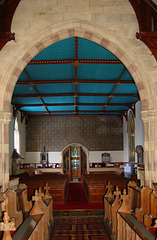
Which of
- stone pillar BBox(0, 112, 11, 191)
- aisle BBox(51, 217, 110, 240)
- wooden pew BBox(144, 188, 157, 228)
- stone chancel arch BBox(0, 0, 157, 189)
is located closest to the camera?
wooden pew BBox(144, 188, 157, 228)

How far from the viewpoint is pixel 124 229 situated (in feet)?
14.0

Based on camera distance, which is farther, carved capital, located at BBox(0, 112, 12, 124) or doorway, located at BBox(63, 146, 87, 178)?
doorway, located at BBox(63, 146, 87, 178)

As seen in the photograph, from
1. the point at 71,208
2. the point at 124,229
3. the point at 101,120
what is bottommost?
the point at 71,208

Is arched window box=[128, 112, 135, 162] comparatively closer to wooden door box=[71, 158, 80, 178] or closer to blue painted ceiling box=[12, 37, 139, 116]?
blue painted ceiling box=[12, 37, 139, 116]

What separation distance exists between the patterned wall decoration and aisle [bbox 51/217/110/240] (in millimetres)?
12258

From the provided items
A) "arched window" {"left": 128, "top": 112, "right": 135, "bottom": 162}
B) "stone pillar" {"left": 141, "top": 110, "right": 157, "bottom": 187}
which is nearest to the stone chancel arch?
"stone pillar" {"left": 141, "top": 110, "right": 157, "bottom": 187}

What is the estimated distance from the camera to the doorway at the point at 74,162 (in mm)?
20047

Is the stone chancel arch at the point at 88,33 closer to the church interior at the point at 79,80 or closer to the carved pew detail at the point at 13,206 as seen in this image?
the church interior at the point at 79,80

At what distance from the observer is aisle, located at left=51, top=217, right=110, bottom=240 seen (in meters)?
5.50

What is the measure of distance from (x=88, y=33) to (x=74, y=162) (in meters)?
14.5

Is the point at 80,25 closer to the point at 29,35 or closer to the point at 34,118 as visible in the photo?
the point at 29,35

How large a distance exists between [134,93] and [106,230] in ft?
28.5

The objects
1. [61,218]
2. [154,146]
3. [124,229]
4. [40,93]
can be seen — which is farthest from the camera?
[40,93]

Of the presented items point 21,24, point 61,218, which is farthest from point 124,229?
point 21,24
